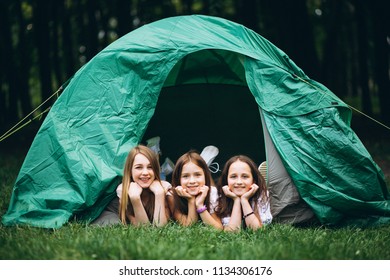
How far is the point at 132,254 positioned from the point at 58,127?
191 cm

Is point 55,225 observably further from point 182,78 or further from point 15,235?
point 182,78

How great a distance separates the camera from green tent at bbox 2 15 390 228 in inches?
171

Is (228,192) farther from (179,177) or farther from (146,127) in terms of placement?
(146,127)

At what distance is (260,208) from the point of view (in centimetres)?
432

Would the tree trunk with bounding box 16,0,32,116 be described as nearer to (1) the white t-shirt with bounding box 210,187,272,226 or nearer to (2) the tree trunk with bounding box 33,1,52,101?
(2) the tree trunk with bounding box 33,1,52,101

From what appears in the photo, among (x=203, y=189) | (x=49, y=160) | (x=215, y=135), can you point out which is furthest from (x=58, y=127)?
(x=215, y=135)

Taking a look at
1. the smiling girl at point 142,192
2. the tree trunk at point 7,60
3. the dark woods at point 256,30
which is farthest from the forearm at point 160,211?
the tree trunk at point 7,60

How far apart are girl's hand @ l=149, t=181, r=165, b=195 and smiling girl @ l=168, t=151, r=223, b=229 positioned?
0.12 m

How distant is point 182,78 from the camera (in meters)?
6.43

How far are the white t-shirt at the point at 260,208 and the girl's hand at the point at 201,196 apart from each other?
15 cm

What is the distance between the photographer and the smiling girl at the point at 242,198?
13.6 ft

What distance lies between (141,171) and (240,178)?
2.89 ft

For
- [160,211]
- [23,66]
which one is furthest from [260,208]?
[23,66]

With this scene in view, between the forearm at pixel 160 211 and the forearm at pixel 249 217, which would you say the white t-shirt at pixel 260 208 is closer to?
the forearm at pixel 249 217
